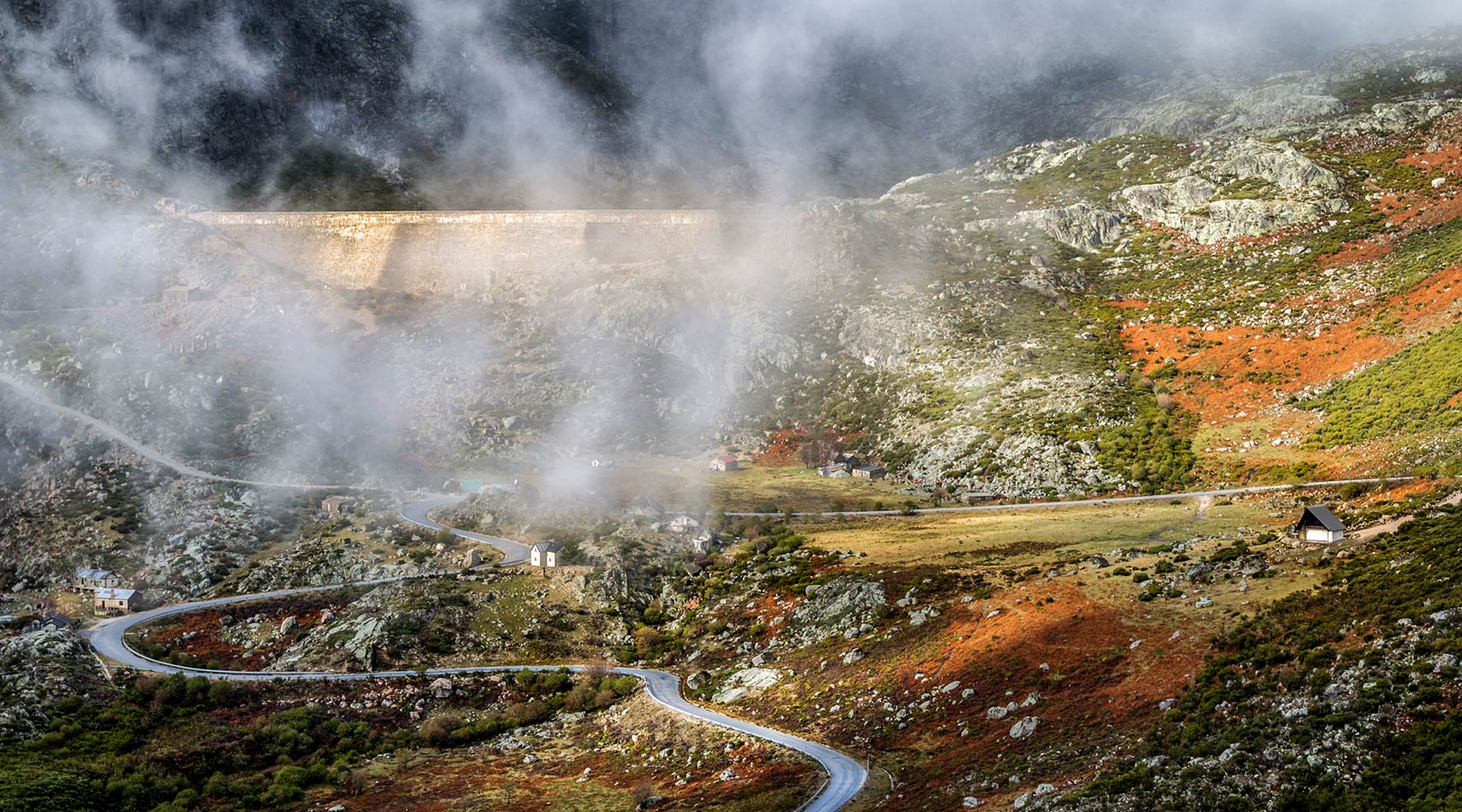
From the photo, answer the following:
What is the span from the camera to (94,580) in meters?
58.7

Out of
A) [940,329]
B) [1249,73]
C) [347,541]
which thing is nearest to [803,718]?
[347,541]

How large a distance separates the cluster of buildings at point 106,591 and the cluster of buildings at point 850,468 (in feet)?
Answer: 149

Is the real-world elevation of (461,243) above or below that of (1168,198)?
above

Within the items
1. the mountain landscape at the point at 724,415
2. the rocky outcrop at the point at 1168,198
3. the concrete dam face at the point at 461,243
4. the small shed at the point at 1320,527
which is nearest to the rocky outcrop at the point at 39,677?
the mountain landscape at the point at 724,415

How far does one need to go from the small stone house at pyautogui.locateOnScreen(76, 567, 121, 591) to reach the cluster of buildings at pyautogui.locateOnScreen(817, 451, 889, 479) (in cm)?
4677

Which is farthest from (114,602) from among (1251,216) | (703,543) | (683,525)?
(1251,216)

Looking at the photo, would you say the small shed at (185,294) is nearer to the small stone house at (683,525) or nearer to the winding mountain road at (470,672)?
the winding mountain road at (470,672)

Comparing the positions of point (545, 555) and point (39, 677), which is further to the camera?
point (545, 555)

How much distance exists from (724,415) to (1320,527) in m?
52.2

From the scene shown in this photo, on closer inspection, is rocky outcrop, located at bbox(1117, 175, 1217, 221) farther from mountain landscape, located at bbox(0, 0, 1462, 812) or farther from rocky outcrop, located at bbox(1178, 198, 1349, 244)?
rocky outcrop, located at bbox(1178, 198, 1349, 244)

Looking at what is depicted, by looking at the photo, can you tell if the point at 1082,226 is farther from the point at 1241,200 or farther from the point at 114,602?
the point at 114,602

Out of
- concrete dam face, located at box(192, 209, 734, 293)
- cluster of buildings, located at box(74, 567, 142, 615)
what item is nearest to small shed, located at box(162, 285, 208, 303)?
concrete dam face, located at box(192, 209, 734, 293)

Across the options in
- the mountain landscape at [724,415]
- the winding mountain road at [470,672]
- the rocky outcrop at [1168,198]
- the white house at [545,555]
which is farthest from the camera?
the rocky outcrop at [1168,198]

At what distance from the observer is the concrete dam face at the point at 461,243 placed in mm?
99875
